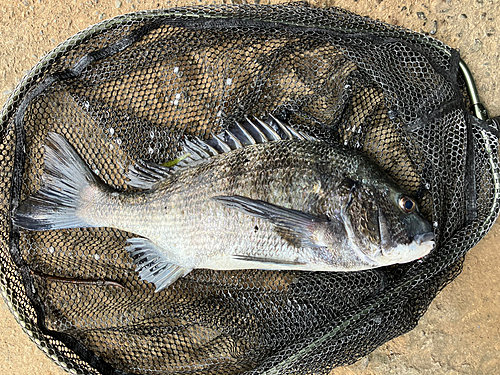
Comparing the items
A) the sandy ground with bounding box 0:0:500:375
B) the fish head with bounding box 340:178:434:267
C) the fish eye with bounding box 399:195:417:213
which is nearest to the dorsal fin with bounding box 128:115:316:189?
the fish head with bounding box 340:178:434:267

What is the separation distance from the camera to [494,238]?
9.57ft

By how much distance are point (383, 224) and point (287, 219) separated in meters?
0.57

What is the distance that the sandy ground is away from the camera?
284 centimetres

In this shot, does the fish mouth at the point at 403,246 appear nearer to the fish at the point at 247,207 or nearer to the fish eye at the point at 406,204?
the fish at the point at 247,207

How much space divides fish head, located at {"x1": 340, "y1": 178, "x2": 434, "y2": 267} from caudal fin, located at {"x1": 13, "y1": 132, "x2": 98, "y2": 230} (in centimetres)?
176

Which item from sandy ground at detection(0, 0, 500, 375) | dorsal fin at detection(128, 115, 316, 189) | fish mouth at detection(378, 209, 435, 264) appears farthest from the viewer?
sandy ground at detection(0, 0, 500, 375)

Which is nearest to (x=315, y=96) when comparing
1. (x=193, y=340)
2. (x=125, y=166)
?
(x=125, y=166)

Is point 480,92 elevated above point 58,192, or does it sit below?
below

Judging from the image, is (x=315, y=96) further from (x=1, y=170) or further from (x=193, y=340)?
(x=1, y=170)

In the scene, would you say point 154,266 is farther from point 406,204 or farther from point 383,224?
point 406,204

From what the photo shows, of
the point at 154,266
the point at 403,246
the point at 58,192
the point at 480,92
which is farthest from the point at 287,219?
the point at 480,92

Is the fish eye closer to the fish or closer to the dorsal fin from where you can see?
the fish

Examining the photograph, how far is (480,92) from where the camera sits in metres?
2.82

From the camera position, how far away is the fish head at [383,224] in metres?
2.24
